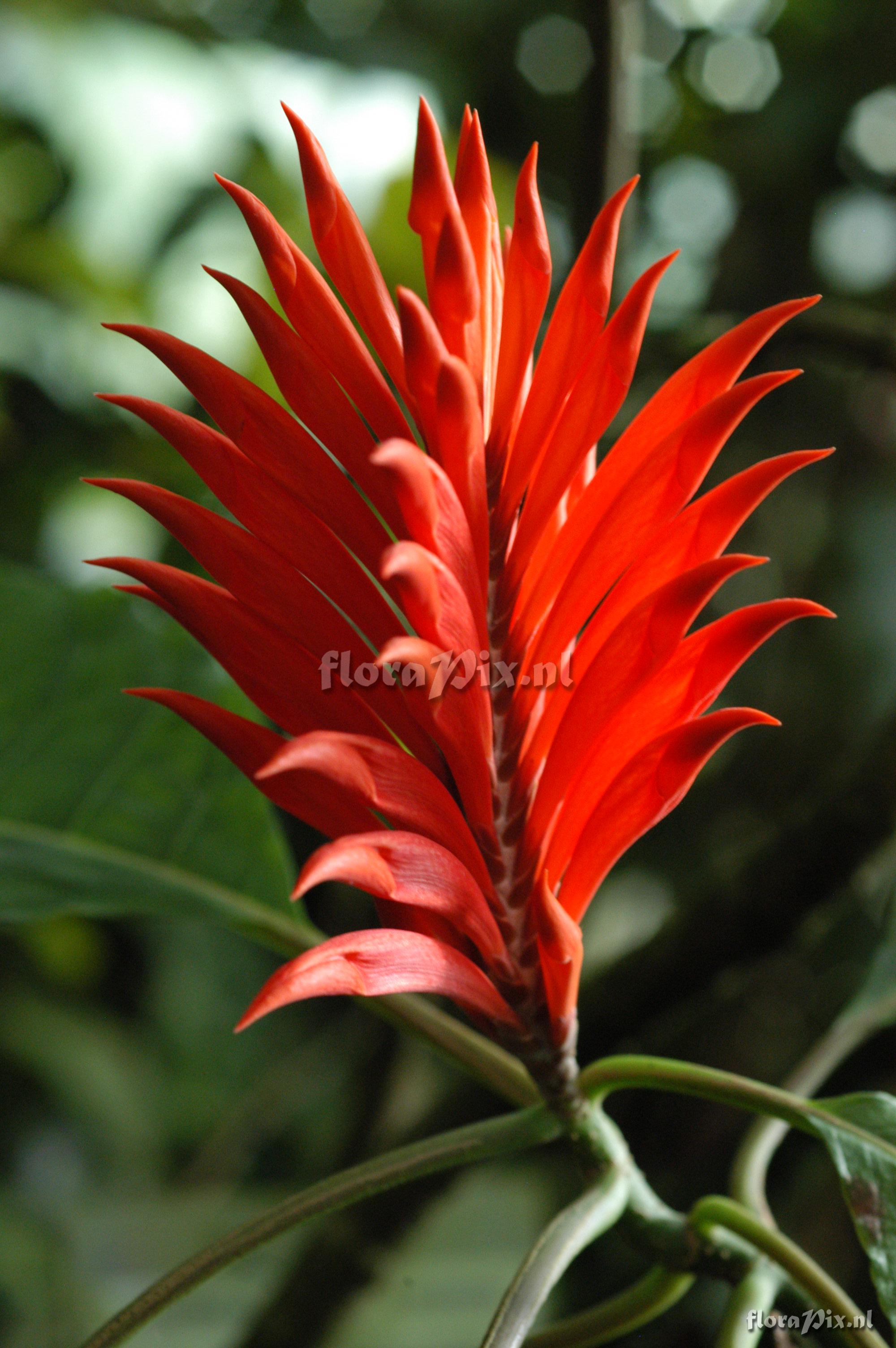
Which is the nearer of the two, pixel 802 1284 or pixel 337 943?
pixel 337 943

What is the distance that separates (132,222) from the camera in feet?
5.02

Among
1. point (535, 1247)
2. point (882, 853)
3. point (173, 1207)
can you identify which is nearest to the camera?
point (535, 1247)

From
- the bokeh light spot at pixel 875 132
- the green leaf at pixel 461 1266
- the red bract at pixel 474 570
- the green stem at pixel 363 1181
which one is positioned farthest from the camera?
the bokeh light spot at pixel 875 132

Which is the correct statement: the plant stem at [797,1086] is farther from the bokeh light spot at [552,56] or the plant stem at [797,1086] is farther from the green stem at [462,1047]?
the bokeh light spot at [552,56]

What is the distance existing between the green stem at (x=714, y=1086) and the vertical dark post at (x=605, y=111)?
69 cm

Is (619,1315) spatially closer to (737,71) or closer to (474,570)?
(474,570)

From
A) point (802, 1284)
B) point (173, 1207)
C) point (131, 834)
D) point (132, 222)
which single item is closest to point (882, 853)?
point (802, 1284)

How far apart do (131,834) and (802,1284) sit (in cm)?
47

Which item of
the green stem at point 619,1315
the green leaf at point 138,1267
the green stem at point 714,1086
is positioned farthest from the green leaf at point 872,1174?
the green leaf at point 138,1267

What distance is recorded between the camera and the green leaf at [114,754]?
0.70m

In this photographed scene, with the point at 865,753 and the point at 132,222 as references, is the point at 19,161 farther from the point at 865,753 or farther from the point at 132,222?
the point at 865,753

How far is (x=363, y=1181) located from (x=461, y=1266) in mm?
690

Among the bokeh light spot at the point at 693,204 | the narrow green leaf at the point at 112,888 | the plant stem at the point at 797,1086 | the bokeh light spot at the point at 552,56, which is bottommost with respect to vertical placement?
the plant stem at the point at 797,1086

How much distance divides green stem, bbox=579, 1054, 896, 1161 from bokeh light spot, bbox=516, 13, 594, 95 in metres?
1.33
